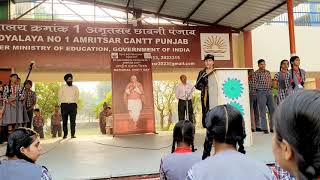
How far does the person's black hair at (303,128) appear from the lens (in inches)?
25.7

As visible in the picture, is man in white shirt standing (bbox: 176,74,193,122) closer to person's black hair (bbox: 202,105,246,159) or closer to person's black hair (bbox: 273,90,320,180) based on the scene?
person's black hair (bbox: 202,105,246,159)

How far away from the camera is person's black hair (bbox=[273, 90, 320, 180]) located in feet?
2.15

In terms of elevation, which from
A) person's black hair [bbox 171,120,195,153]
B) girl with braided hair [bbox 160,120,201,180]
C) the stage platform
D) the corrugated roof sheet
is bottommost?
the stage platform

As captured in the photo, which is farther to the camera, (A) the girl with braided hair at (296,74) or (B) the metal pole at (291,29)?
(B) the metal pole at (291,29)

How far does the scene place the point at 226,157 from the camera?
131 centimetres

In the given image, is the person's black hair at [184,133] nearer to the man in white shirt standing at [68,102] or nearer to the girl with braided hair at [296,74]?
the girl with braided hair at [296,74]

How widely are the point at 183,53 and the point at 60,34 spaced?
3.06m

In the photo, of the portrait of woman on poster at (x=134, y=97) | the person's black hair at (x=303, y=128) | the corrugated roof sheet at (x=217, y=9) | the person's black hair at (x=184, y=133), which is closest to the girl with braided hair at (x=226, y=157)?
the person's black hair at (x=303, y=128)

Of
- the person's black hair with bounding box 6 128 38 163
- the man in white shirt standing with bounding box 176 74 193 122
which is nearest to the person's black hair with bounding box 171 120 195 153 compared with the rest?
the person's black hair with bounding box 6 128 38 163

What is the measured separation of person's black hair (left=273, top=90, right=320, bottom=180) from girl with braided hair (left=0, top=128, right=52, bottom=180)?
1380mm

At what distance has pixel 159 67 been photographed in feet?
31.1

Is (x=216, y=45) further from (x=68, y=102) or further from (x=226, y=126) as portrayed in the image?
(x=226, y=126)

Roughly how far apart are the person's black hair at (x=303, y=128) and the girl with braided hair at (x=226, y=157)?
568mm

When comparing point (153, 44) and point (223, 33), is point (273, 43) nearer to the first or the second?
point (223, 33)
